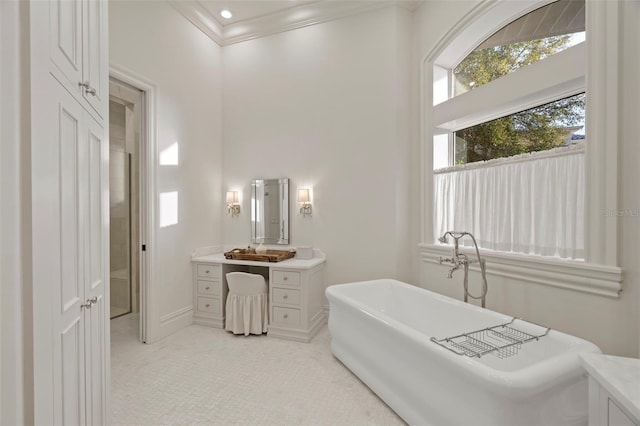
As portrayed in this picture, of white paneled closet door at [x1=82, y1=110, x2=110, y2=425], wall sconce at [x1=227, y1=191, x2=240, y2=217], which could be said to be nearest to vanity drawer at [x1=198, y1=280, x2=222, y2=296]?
wall sconce at [x1=227, y1=191, x2=240, y2=217]

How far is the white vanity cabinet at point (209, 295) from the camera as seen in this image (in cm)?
349

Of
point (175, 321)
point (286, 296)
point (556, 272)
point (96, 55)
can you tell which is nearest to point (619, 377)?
point (556, 272)

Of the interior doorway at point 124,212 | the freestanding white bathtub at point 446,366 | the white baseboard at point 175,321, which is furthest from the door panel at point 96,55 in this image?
the interior doorway at point 124,212

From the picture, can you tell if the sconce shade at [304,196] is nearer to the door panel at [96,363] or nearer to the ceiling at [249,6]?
the ceiling at [249,6]

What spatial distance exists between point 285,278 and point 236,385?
1.11m

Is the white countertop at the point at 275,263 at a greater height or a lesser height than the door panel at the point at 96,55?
lesser

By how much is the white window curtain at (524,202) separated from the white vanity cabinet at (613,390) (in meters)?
1.14

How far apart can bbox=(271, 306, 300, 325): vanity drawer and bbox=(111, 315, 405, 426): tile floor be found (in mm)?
190

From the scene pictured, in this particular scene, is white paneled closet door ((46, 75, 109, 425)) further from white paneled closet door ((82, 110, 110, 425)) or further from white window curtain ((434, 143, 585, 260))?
white window curtain ((434, 143, 585, 260))

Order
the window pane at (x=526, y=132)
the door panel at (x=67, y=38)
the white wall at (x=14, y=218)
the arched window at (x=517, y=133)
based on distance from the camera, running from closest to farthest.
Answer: the white wall at (x=14, y=218) < the door panel at (x=67, y=38) < the arched window at (x=517, y=133) < the window pane at (x=526, y=132)

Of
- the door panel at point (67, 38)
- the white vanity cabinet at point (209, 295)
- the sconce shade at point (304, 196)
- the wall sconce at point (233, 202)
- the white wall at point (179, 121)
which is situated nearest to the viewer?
the door panel at point (67, 38)

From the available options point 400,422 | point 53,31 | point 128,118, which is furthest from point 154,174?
point 400,422

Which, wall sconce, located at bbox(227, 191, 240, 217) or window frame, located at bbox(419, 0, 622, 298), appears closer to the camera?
window frame, located at bbox(419, 0, 622, 298)

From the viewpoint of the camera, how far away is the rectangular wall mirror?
3828mm
